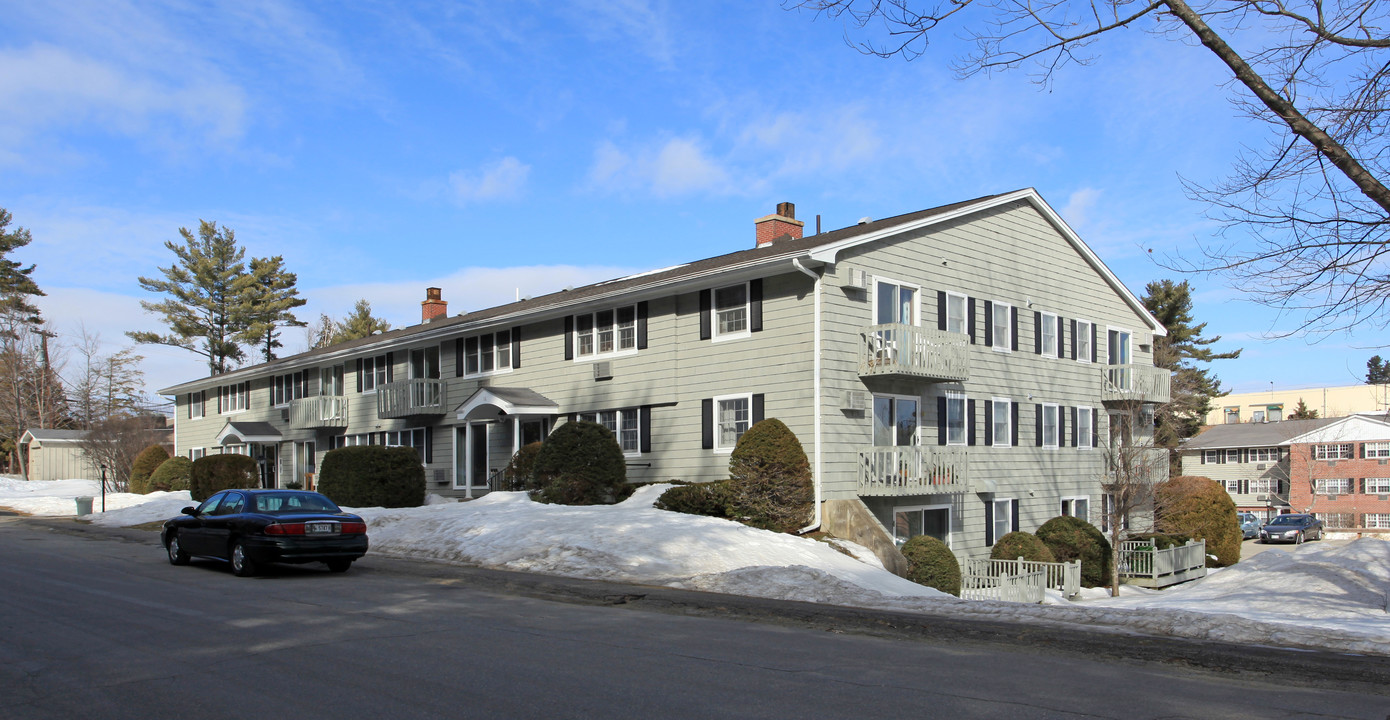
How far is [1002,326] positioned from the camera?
26.5 meters

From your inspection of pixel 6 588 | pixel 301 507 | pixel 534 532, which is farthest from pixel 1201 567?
pixel 6 588

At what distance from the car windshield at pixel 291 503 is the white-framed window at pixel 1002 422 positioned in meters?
17.1

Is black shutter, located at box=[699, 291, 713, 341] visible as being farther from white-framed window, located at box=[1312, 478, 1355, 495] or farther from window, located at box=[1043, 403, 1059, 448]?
white-framed window, located at box=[1312, 478, 1355, 495]

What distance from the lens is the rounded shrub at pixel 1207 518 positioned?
29.9 metres

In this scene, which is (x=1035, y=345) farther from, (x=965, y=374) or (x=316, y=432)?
(x=316, y=432)

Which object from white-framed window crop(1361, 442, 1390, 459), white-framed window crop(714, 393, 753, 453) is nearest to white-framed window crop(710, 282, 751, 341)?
white-framed window crop(714, 393, 753, 453)

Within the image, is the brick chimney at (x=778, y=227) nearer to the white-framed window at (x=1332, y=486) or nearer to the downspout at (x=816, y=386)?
the downspout at (x=816, y=386)

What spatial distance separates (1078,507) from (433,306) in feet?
88.6

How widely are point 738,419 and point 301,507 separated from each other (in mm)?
10005

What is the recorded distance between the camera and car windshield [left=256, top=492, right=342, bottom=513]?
14922mm

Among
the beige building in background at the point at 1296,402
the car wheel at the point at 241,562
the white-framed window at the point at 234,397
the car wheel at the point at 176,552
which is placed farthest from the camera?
the beige building in background at the point at 1296,402

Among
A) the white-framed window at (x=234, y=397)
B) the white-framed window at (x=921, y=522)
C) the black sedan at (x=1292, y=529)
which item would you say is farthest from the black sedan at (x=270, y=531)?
the black sedan at (x=1292, y=529)

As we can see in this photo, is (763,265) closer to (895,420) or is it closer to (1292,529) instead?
(895,420)

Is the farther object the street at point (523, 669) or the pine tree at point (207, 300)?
the pine tree at point (207, 300)
